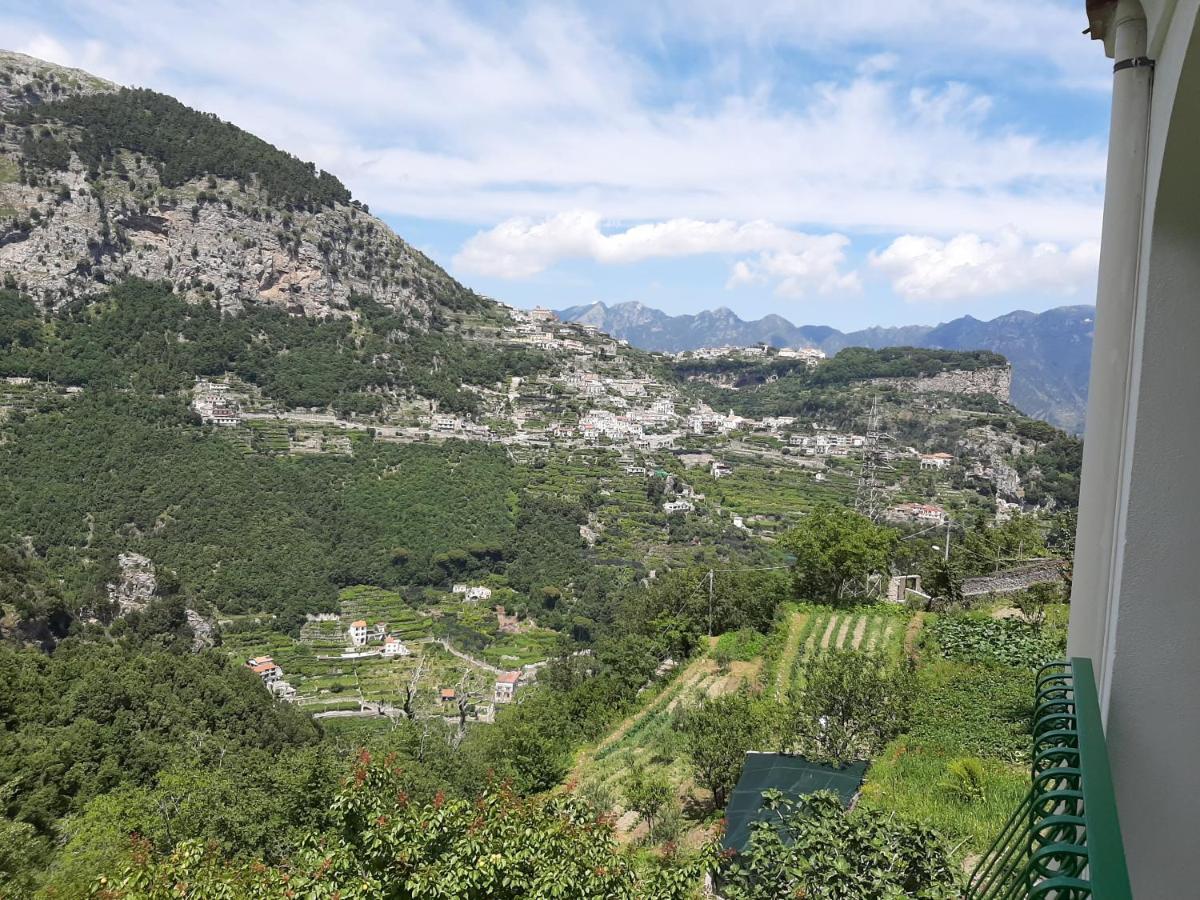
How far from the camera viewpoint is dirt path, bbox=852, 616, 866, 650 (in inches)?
541

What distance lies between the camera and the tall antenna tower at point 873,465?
5347 cm

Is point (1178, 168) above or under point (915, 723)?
above

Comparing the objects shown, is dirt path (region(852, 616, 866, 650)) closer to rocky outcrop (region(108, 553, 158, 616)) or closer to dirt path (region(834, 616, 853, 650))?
dirt path (region(834, 616, 853, 650))

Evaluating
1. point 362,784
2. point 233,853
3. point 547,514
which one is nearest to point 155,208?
point 547,514

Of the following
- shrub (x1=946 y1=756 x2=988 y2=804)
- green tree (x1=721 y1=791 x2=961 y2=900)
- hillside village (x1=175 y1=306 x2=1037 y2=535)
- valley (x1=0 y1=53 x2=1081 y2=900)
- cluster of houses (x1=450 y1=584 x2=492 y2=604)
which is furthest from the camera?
hillside village (x1=175 y1=306 x2=1037 y2=535)

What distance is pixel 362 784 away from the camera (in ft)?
15.1

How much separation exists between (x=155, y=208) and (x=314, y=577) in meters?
43.4

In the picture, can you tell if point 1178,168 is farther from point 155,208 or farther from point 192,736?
point 155,208

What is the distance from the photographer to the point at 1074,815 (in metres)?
1.22

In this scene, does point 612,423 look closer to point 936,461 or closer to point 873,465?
point 873,465

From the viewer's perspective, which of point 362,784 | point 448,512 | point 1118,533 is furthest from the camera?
point 448,512

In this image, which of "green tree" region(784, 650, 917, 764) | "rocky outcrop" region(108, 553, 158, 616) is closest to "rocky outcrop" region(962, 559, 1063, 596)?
"green tree" region(784, 650, 917, 764)

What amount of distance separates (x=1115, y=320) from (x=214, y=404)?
210 feet

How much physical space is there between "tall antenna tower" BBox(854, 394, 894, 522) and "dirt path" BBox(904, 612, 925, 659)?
102ft
